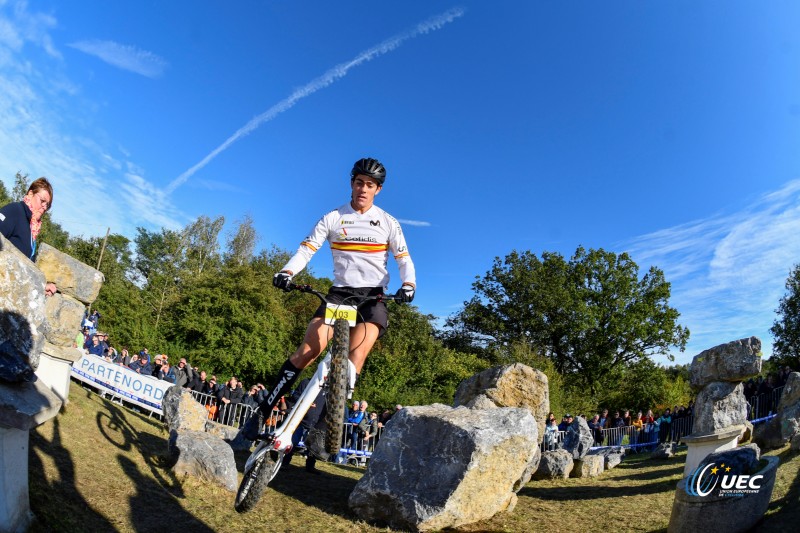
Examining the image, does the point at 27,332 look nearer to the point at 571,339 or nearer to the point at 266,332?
the point at 266,332

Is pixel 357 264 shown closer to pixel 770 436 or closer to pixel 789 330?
pixel 770 436

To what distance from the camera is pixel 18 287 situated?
3201mm

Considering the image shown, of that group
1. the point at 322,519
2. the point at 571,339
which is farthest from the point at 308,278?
the point at 322,519

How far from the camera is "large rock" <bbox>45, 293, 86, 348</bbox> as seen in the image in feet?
22.6

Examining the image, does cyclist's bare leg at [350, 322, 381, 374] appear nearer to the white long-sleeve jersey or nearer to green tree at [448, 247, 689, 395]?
the white long-sleeve jersey

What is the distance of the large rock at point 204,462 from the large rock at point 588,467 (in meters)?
8.15

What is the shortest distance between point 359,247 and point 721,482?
14.6 ft

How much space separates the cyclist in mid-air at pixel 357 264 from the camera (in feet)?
16.6

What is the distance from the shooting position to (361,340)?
16.5 feet

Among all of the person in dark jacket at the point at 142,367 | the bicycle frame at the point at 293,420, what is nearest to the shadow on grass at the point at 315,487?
the bicycle frame at the point at 293,420

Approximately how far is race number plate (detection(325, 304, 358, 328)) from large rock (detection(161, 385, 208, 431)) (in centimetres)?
572

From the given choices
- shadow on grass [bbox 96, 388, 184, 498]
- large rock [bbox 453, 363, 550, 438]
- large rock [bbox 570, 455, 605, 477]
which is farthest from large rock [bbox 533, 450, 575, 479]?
shadow on grass [bbox 96, 388, 184, 498]

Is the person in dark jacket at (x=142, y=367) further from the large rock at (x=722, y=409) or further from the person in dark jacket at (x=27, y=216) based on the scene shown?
the large rock at (x=722, y=409)

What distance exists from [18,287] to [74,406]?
5.19 meters
